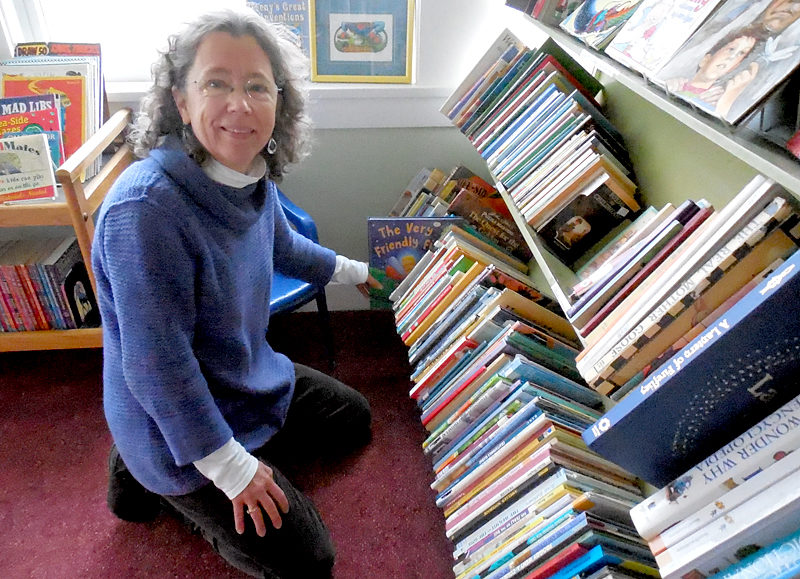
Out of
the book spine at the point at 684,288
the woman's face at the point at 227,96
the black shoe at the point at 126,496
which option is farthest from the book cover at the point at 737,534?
the black shoe at the point at 126,496

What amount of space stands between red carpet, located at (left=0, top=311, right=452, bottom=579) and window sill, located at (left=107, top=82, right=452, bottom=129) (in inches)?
30.1

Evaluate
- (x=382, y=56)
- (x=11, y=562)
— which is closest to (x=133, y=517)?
(x=11, y=562)

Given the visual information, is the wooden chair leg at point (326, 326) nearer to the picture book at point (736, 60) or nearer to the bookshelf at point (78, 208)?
the bookshelf at point (78, 208)

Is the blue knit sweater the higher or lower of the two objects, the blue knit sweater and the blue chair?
the higher

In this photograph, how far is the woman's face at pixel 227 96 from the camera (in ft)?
3.45

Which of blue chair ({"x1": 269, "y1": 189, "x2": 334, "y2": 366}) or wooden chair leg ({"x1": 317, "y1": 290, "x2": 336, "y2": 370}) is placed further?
wooden chair leg ({"x1": 317, "y1": 290, "x2": 336, "y2": 370})

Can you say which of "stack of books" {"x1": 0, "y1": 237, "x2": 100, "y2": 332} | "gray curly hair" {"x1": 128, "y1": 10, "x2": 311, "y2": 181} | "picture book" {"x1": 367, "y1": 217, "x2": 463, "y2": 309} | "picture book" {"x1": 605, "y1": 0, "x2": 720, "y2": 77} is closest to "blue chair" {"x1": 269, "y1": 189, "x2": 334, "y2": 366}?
"picture book" {"x1": 367, "y1": 217, "x2": 463, "y2": 309}

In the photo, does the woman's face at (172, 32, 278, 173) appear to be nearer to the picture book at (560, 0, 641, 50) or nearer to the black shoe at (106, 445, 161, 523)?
the picture book at (560, 0, 641, 50)

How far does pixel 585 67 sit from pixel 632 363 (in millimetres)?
951

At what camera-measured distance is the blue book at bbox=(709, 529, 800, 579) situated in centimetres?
57

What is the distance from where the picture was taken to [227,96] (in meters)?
1.06

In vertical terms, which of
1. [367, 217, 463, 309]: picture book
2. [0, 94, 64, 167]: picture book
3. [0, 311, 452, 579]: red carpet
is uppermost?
[0, 94, 64, 167]: picture book

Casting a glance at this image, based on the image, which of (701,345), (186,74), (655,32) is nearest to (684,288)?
(701,345)

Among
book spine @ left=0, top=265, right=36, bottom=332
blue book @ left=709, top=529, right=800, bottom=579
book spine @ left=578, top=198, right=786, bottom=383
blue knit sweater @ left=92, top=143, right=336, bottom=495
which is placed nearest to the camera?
blue book @ left=709, top=529, right=800, bottom=579
